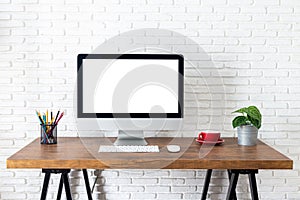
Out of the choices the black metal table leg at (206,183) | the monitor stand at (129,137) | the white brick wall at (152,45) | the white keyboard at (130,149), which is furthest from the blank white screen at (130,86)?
the black metal table leg at (206,183)

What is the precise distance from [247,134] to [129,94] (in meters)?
0.70

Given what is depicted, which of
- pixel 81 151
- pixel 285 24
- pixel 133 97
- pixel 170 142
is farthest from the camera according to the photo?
pixel 285 24

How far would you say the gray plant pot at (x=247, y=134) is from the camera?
2.44 metres

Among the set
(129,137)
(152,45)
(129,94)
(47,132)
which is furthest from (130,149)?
(152,45)

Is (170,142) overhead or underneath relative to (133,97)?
underneath

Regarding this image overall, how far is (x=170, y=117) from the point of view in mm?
2516

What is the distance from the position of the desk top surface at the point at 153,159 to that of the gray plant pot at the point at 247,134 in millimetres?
96

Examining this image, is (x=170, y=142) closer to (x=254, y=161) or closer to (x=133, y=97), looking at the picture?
(x=133, y=97)

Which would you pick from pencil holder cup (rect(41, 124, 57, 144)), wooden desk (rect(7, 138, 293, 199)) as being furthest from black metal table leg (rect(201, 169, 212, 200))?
pencil holder cup (rect(41, 124, 57, 144))

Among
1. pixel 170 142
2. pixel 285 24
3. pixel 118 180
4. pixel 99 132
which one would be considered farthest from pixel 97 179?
pixel 285 24

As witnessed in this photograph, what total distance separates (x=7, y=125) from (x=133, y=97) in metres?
0.92

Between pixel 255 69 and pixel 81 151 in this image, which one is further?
pixel 255 69

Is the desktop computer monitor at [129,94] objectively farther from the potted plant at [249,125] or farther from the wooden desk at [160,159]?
the potted plant at [249,125]

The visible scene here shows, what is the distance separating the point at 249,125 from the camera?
2.44 m
